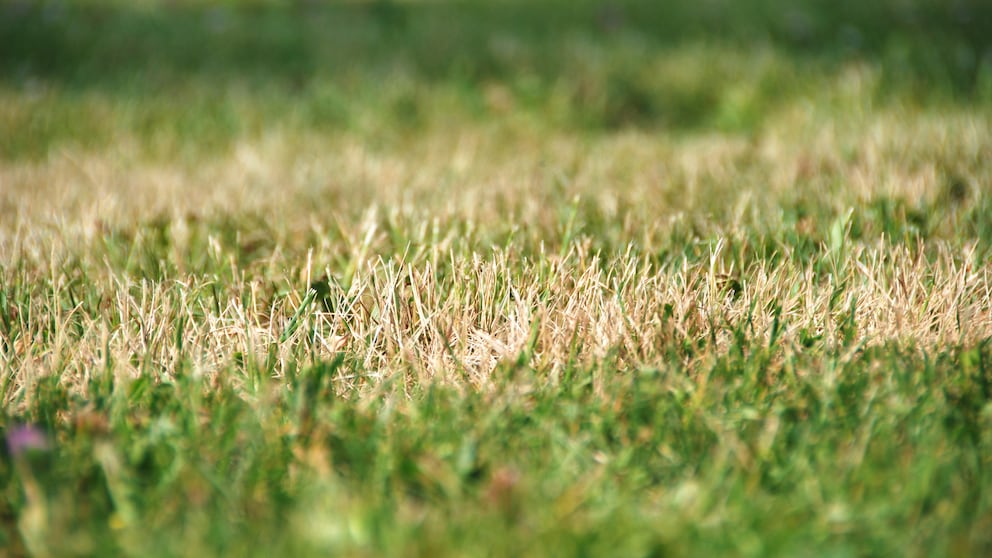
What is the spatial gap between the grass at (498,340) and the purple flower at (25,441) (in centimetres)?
1

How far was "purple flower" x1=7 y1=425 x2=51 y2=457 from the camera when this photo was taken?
58.6 inches

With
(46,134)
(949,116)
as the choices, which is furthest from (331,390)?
(949,116)

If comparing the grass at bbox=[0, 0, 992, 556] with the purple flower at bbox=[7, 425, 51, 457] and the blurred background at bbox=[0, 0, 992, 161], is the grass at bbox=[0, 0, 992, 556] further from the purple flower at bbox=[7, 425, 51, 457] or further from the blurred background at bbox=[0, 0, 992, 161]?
the blurred background at bbox=[0, 0, 992, 161]

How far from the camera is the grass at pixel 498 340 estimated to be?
1384mm

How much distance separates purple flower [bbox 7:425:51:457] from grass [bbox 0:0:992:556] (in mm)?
10

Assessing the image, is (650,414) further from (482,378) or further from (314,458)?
(314,458)

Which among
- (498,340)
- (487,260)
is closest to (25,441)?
(498,340)

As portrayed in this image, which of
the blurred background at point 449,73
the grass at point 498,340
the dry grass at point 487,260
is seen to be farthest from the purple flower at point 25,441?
the blurred background at point 449,73

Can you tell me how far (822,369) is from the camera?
178cm

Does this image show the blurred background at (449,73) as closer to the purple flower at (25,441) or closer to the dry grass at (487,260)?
the dry grass at (487,260)

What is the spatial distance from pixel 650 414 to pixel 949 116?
134 inches

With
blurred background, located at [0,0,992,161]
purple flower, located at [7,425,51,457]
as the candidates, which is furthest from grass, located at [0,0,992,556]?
blurred background, located at [0,0,992,161]

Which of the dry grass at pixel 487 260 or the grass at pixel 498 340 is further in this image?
the dry grass at pixel 487 260

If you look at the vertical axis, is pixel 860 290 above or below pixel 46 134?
above
